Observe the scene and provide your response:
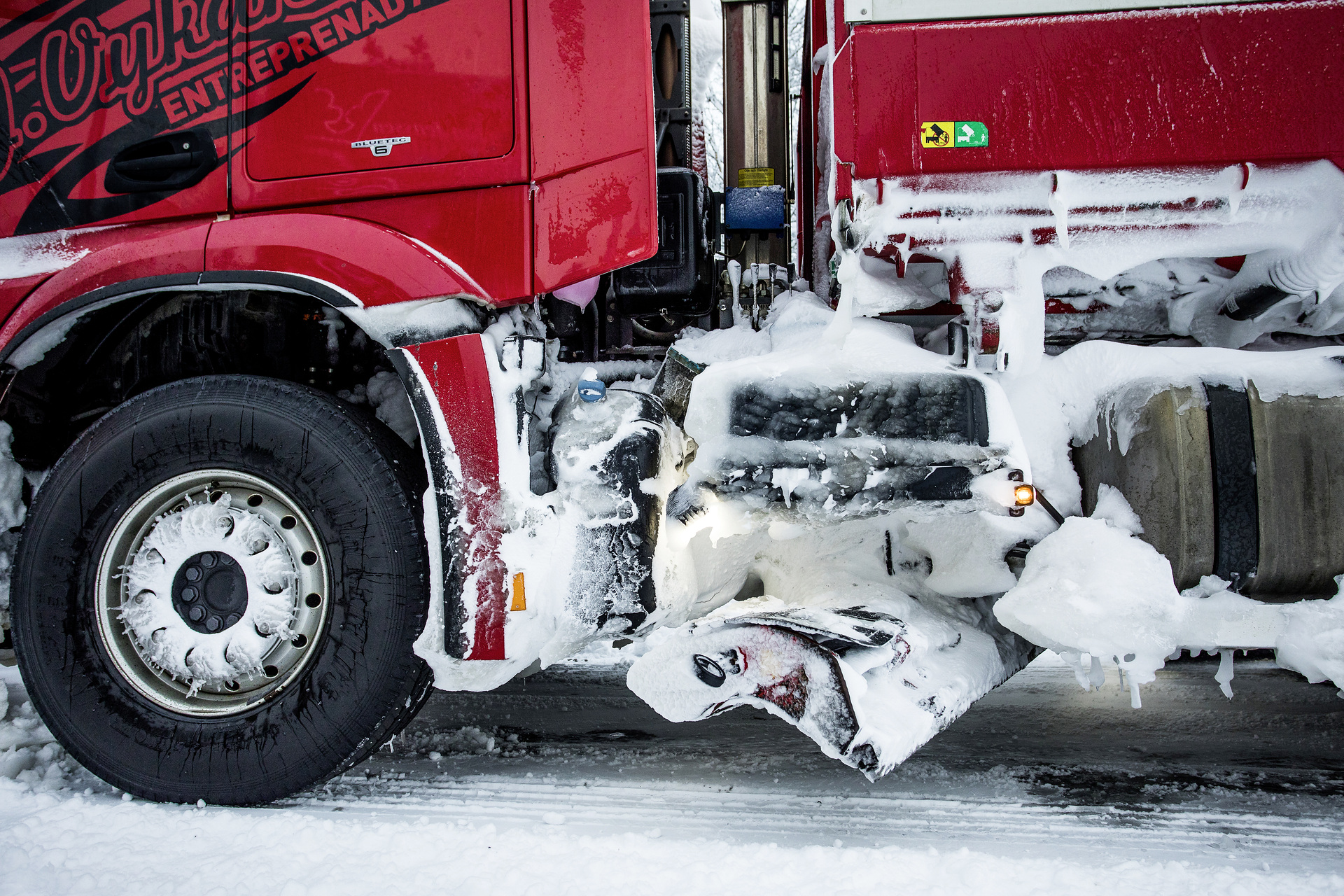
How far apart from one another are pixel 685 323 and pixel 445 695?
5.17 feet

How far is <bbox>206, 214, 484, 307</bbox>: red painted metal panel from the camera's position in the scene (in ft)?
6.01

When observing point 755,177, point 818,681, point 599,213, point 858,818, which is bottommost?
point 858,818

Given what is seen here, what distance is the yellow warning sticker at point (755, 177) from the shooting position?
260 cm

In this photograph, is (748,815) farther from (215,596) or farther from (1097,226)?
(1097,226)

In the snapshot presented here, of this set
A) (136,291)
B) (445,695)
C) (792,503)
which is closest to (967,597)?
(792,503)

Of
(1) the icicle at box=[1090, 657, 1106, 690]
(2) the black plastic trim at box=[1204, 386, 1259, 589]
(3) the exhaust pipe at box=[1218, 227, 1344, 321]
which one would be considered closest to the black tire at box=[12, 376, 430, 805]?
(1) the icicle at box=[1090, 657, 1106, 690]

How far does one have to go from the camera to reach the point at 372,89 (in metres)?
1.86

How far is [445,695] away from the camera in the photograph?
8.85 ft

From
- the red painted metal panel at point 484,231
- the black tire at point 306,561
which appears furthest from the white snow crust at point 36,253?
the red painted metal panel at point 484,231

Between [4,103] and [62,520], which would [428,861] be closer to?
[62,520]

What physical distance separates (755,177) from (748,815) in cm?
200

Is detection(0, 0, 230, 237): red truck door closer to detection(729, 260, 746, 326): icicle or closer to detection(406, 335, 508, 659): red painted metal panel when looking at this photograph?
detection(406, 335, 508, 659): red painted metal panel

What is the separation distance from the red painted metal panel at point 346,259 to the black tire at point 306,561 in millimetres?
295

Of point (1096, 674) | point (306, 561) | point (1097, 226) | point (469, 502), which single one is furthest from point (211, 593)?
point (1097, 226)
